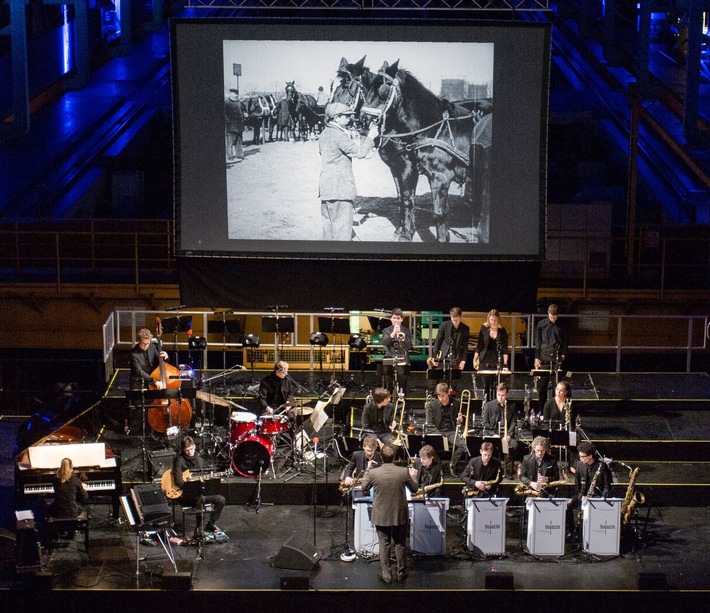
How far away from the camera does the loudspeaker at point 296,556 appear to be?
1195cm

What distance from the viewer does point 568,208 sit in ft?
65.6

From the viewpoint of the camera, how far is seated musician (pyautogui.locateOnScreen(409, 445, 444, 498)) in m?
12.4

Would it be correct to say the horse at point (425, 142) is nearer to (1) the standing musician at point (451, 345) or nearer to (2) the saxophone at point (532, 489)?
(1) the standing musician at point (451, 345)

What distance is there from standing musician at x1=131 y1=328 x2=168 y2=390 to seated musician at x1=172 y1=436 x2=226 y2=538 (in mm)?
1628

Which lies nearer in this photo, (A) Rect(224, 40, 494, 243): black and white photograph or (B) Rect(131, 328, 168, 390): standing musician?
(B) Rect(131, 328, 168, 390): standing musician

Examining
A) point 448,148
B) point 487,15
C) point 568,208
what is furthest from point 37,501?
point 487,15

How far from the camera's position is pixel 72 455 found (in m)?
13.1

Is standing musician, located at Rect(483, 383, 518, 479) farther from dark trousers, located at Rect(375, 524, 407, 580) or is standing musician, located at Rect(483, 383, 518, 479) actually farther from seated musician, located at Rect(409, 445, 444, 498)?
dark trousers, located at Rect(375, 524, 407, 580)

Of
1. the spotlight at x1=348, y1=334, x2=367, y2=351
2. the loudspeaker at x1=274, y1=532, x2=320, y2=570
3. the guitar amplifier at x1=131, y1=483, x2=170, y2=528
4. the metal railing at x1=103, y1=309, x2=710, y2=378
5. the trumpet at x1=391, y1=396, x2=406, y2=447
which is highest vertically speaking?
the spotlight at x1=348, y1=334, x2=367, y2=351

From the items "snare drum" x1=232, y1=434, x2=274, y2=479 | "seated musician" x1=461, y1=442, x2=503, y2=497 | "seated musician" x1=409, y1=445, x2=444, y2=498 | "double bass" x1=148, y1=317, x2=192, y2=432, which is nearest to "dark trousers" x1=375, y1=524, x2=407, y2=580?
"seated musician" x1=409, y1=445, x2=444, y2=498

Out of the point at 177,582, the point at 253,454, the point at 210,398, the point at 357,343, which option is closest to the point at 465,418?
the point at 357,343

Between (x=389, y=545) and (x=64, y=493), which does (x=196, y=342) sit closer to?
(x=64, y=493)

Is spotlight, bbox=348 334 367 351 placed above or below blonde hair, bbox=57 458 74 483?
above

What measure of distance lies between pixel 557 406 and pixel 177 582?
487 centimetres
